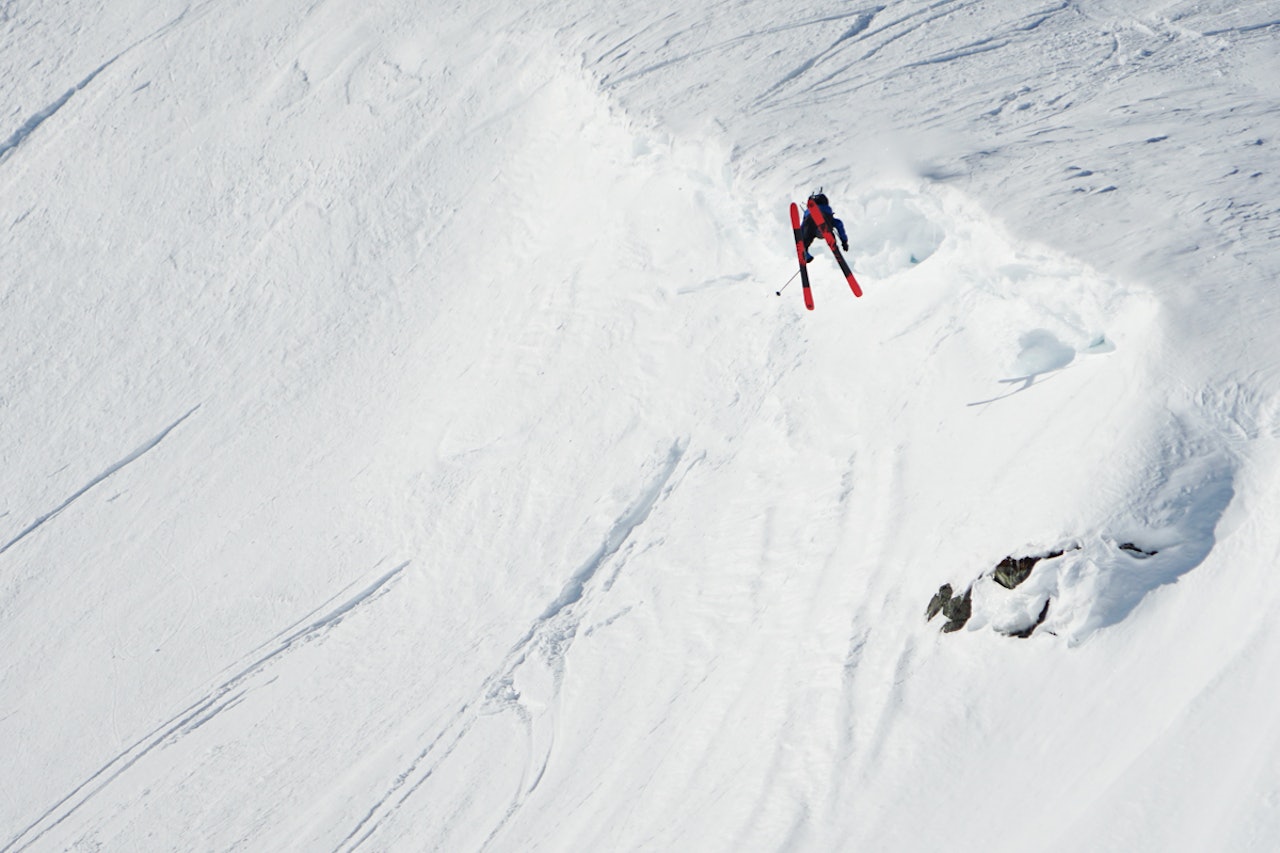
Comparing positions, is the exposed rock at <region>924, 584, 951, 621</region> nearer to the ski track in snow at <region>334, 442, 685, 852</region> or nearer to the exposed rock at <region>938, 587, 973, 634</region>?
the exposed rock at <region>938, 587, 973, 634</region>

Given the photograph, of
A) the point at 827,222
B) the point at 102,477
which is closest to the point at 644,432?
the point at 827,222

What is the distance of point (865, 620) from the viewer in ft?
29.1

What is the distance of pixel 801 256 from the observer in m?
10.7

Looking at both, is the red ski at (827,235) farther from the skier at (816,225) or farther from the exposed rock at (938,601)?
the exposed rock at (938,601)

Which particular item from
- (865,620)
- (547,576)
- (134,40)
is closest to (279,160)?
(134,40)

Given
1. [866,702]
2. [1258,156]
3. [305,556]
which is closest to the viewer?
[866,702]

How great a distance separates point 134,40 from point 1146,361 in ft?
51.6

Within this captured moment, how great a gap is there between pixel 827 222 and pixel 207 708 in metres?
7.92

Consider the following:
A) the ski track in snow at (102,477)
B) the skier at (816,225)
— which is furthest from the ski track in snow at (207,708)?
the skier at (816,225)

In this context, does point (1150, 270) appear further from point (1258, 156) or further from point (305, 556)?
point (305, 556)

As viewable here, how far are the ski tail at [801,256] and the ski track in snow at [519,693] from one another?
195 centimetres

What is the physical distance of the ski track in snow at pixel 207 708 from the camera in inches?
434

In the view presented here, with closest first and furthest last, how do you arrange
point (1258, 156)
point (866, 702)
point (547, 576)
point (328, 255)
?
point (866, 702) < point (1258, 156) < point (547, 576) < point (328, 255)

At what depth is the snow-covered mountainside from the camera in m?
7.90
